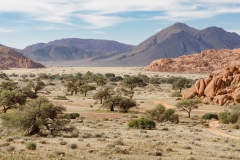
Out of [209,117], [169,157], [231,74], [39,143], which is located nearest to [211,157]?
[169,157]

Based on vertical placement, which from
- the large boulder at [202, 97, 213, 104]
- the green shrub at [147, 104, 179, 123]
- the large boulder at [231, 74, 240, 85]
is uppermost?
the large boulder at [231, 74, 240, 85]

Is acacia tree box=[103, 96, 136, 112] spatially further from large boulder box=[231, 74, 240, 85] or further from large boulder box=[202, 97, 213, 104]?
large boulder box=[231, 74, 240, 85]

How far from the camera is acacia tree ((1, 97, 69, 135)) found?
88.6ft

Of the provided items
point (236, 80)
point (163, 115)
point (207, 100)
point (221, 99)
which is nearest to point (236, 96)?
point (221, 99)

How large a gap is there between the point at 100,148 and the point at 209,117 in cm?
3007

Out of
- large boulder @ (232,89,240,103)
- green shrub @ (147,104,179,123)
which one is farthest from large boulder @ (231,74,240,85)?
green shrub @ (147,104,179,123)

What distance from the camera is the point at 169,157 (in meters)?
20.3

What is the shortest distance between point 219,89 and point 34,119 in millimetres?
47797

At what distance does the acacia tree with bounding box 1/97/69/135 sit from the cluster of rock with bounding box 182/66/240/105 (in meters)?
41.6

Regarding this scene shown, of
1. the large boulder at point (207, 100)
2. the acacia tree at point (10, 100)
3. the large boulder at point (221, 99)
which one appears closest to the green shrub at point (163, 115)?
the large boulder at point (221, 99)

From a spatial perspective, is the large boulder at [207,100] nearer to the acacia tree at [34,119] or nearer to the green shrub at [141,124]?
the green shrub at [141,124]

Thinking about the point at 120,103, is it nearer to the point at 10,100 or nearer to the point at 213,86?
the point at 10,100

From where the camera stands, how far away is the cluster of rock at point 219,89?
204 feet

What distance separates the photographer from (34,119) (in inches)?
1099
